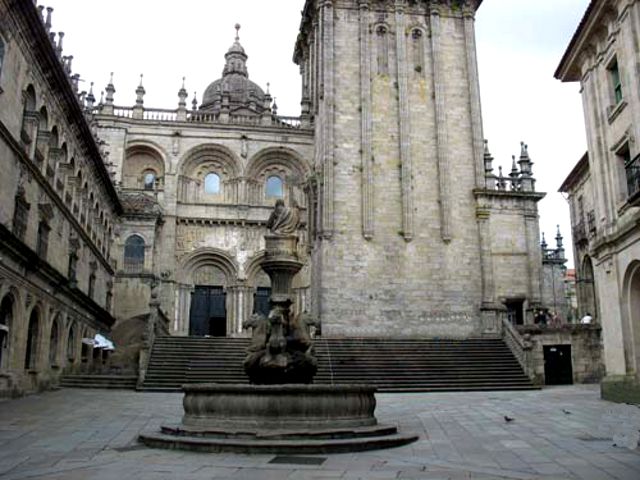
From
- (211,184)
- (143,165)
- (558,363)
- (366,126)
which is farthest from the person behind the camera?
(211,184)

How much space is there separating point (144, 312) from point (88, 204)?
9.67 m

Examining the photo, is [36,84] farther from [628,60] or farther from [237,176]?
[237,176]

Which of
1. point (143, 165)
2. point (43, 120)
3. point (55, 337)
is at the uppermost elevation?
point (143, 165)

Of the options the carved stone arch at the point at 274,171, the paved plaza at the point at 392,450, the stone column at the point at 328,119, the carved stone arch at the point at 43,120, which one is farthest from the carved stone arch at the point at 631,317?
the carved stone arch at the point at 274,171

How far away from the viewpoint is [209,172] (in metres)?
44.9

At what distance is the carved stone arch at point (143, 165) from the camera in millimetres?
43594

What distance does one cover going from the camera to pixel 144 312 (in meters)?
39.9

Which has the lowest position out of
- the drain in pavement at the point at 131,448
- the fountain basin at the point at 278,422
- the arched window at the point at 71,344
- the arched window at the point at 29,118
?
the drain in pavement at the point at 131,448

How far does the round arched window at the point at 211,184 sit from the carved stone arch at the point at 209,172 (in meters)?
0.07

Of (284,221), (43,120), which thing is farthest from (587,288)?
(43,120)

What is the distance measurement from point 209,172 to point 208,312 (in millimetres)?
9487

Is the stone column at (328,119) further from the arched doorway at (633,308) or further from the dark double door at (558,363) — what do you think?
the arched doorway at (633,308)

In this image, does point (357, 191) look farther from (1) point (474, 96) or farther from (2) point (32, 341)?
(2) point (32, 341)

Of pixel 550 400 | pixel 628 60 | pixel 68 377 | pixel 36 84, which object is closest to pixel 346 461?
pixel 550 400
